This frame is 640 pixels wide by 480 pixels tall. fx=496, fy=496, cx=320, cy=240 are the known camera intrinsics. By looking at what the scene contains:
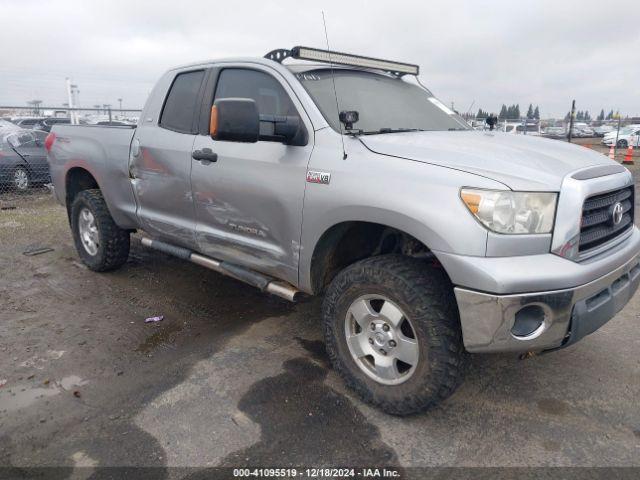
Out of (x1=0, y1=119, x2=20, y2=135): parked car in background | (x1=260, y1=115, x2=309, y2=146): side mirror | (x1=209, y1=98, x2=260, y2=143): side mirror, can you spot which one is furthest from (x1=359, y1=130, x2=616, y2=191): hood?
(x1=0, y1=119, x2=20, y2=135): parked car in background

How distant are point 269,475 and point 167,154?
2532 mm

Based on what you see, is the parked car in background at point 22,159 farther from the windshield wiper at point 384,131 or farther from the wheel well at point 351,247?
the windshield wiper at point 384,131

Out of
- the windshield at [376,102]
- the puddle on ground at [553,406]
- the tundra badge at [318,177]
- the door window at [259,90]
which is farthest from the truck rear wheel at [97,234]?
the puddle on ground at [553,406]

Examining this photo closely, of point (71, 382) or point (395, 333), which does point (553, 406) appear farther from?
point (71, 382)

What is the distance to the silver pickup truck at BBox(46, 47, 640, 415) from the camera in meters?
2.30

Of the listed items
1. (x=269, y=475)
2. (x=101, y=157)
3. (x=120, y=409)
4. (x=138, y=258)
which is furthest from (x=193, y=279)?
(x=269, y=475)

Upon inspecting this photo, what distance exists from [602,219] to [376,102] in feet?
5.30

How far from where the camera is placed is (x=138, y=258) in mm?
5695

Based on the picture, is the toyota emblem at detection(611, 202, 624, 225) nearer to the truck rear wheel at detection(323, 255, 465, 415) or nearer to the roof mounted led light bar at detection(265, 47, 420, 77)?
the truck rear wheel at detection(323, 255, 465, 415)

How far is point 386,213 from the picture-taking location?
2.54 metres

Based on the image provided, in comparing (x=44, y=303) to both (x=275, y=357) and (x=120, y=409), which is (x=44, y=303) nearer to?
(x=120, y=409)

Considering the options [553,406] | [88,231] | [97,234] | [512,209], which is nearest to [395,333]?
[512,209]

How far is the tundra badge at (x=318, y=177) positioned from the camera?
2.80 meters

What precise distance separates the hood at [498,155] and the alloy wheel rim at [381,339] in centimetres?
79
